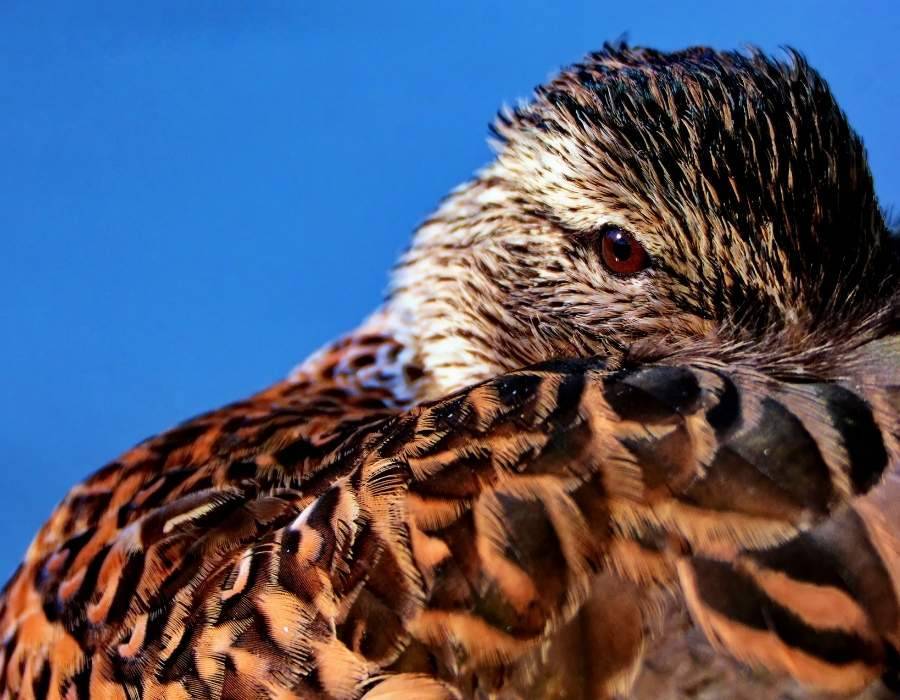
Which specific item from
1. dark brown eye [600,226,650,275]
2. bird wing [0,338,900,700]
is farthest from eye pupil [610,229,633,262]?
bird wing [0,338,900,700]

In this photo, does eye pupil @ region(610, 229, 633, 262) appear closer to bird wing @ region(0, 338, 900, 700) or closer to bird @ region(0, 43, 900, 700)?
bird @ region(0, 43, 900, 700)

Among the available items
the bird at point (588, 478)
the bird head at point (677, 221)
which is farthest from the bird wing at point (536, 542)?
the bird head at point (677, 221)

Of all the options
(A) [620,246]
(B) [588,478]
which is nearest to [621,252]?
(A) [620,246]

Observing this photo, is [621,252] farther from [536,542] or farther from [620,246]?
[536,542]

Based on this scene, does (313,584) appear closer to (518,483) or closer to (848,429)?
(518,483)

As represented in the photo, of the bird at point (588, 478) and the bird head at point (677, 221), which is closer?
the bird at point (588, 478)

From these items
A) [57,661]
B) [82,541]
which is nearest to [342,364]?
[82,541]

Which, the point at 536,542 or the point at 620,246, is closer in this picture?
the point at 536,542

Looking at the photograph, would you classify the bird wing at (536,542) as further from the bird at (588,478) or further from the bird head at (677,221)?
the bird head at (677,221)
